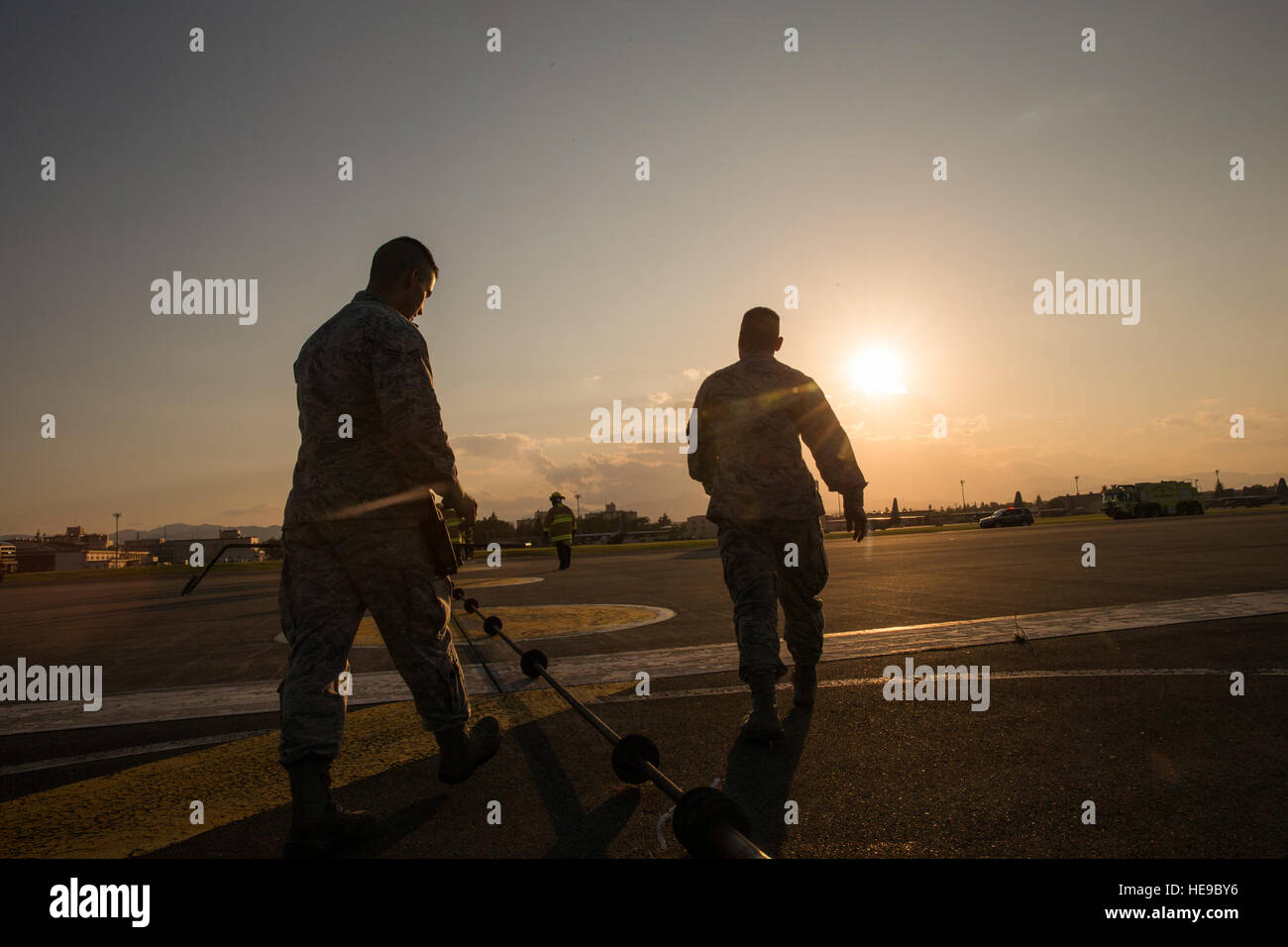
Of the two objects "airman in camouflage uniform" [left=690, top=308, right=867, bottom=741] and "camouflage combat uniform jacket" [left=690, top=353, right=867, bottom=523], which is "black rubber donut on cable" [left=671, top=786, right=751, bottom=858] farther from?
"camouflage combat uniform jacket" [left=690, top=353, right=867, bottom=523]

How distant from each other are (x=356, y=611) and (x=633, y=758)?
116 centimetres

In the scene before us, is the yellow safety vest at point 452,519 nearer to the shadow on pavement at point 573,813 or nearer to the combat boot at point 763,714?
the shadow on pavement at point 573,813

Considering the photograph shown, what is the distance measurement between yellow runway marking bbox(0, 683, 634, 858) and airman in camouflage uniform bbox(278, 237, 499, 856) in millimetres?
638

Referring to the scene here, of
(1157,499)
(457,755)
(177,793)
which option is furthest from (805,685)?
(1157,499)

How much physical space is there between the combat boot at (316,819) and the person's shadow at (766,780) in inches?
50.1

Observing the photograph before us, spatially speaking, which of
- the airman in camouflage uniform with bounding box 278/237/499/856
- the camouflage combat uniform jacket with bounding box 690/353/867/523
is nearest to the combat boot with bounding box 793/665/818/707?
the camouflage combat uniform jacket with bounding box 690/353/867/523

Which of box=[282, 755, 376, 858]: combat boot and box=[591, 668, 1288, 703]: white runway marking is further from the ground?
box=[282, 755, 376, 858]: combat boot

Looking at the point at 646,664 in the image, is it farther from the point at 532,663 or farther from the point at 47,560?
the point at 47,560

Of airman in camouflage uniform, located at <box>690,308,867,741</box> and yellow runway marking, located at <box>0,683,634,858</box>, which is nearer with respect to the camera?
yellow runway marking, located at <box>0,683,634,858</box>

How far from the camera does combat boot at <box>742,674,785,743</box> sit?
3066 mm
